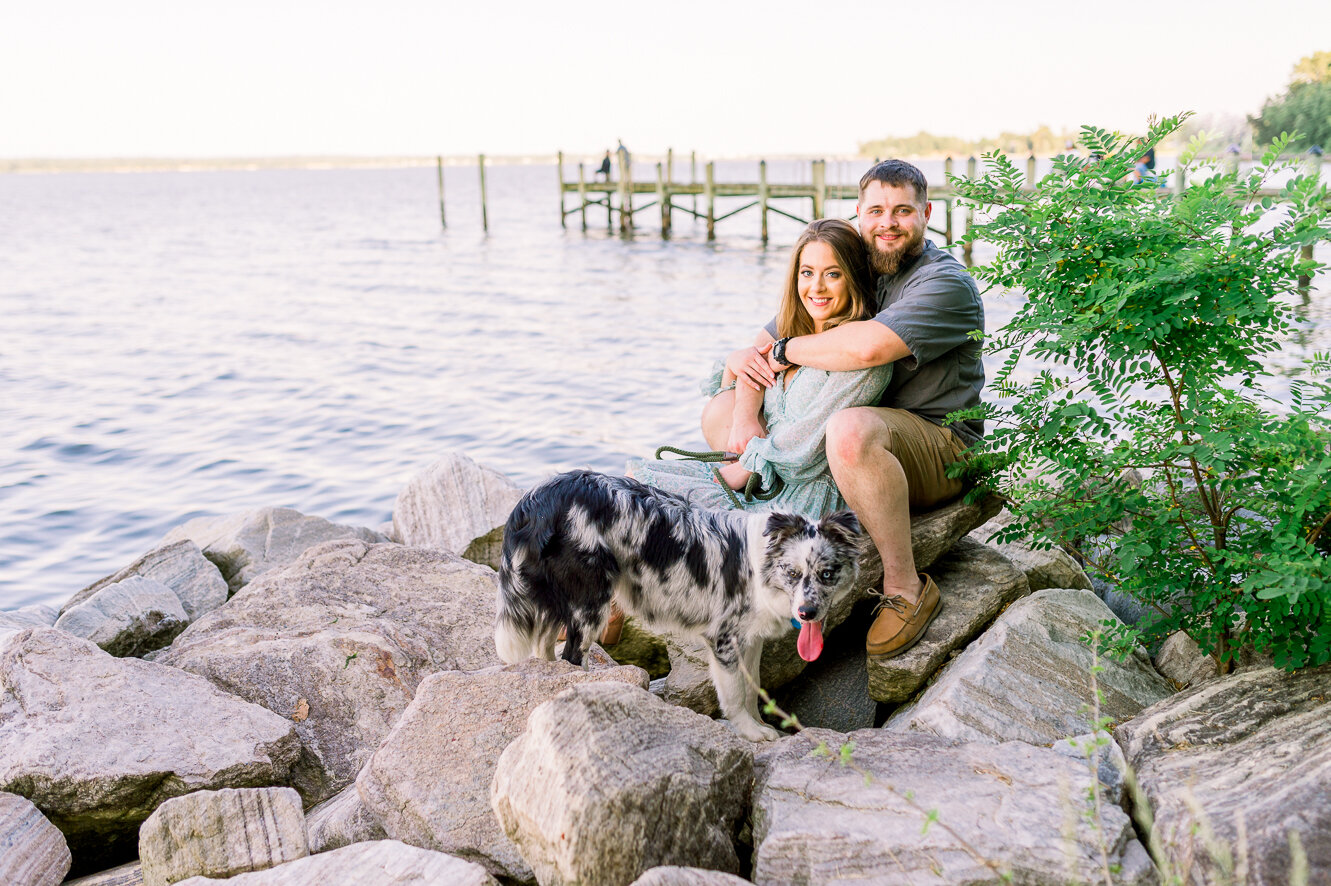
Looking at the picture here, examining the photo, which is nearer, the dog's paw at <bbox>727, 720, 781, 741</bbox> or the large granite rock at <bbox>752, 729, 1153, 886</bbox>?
the large granite rock at <bbox>752, 729, 1153, 886</bbox>

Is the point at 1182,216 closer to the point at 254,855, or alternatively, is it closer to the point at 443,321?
the point at 254,855

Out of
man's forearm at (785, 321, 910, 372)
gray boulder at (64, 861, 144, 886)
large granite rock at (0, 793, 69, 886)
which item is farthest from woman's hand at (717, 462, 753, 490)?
large granite rock at (0, 793, 69, 886)

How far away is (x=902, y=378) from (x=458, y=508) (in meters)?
3.43

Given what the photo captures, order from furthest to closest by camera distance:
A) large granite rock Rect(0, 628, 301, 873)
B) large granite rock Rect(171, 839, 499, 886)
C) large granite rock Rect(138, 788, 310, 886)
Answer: large granite rock Rect(0, 628, 301, 873) < large granite rock Rect(138, 788, 310, 886) < large granite rock Rect(171, 839, 499, 886)

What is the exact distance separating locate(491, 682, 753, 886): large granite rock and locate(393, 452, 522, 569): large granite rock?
3424 millimetres

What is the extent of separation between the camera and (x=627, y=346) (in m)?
16.3

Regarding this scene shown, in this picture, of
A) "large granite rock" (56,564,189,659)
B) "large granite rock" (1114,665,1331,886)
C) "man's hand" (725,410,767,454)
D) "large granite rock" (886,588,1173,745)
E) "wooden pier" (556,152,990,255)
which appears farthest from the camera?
"wooden pier" (556,152,990,255)

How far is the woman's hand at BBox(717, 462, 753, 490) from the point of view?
422 centimetres

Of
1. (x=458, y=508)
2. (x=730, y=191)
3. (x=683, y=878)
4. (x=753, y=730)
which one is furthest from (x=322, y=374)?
(x=730, y=191)

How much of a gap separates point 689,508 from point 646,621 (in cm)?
51

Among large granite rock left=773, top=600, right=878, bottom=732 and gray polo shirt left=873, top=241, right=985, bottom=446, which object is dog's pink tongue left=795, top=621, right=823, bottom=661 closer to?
large granite rock left=773, top=600, right=878, bottom=732

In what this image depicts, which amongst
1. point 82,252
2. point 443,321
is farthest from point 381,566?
point 82,252

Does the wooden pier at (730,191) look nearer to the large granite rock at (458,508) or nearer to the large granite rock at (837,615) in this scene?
the large granite rock at (458,508)

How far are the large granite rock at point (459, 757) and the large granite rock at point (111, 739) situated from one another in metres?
0.68
